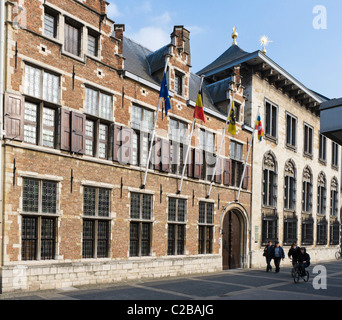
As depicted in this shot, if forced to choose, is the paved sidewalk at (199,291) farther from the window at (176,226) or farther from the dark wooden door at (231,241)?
the dark wooden door at (231,241)

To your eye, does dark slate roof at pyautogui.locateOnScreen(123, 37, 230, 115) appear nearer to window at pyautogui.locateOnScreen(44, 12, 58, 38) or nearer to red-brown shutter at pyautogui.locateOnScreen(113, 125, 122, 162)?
red-brown shutter at pyautogui.locateOnScreen(113, 125, 122, 162)

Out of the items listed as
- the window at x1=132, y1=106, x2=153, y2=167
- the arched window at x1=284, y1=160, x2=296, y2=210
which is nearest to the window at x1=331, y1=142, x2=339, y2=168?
the arched window at x1=284, y1=160, x2=296, y2=210

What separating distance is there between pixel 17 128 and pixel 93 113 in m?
3.20

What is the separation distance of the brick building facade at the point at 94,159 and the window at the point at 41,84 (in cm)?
3

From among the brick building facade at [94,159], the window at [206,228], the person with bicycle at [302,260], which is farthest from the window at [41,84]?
the person with bicycle at [302,260]

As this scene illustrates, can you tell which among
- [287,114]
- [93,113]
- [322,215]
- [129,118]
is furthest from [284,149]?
[93,113]

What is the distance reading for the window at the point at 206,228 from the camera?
61.5 feet

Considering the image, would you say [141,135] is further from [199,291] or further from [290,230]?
[290,230]

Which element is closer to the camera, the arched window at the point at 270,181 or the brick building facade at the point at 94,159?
the brick building facade at the point at 94,159

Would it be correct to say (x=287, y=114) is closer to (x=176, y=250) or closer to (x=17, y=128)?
(x=176, y=250)

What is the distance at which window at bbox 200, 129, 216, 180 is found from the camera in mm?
19062

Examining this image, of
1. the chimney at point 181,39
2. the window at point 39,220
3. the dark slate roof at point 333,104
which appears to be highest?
the chimney at point 181,39

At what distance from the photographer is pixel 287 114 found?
2683 cm

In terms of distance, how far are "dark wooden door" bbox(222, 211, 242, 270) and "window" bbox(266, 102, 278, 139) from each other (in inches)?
244
